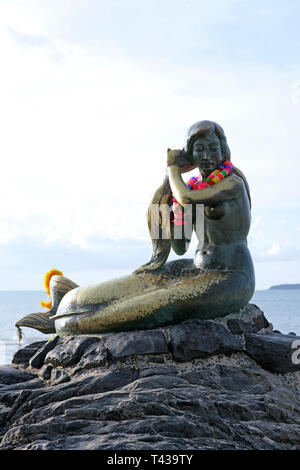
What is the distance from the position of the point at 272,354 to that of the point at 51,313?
2.42m

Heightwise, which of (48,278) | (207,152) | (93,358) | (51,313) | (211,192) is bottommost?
(93,358)

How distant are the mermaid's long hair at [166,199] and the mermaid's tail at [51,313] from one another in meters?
0.99

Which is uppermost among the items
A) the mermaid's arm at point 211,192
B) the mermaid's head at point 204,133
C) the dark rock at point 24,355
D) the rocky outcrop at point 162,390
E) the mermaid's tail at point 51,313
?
the mermaid's head at point 204,133

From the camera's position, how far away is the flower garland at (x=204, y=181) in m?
6.36

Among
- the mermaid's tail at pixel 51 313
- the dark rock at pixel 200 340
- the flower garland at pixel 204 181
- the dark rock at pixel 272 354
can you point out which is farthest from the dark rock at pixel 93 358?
the flower garland at pixel 204 181

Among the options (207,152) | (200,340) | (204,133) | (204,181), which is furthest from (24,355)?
(204,133)

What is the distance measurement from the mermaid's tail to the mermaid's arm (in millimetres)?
1587

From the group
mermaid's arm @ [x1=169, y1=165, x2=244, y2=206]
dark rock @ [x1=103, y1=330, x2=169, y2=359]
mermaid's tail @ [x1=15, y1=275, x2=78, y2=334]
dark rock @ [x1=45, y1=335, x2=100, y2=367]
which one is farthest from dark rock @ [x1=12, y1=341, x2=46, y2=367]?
mermaid's arm @ [x1=169, y1=165, x2=244, y2=206]

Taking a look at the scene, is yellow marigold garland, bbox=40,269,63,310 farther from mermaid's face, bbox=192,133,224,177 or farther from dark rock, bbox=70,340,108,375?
mermaid's face, bbox=192,133,224,177

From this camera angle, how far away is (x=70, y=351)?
241 inches

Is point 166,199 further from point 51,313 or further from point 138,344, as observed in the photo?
point 51,313

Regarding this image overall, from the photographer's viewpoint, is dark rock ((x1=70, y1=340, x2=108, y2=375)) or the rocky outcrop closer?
the rocky outcrop

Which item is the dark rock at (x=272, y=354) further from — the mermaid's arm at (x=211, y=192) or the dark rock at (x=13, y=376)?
the dark rock at (x=13, y=376)

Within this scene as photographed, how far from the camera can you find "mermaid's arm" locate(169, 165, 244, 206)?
6.22 m
